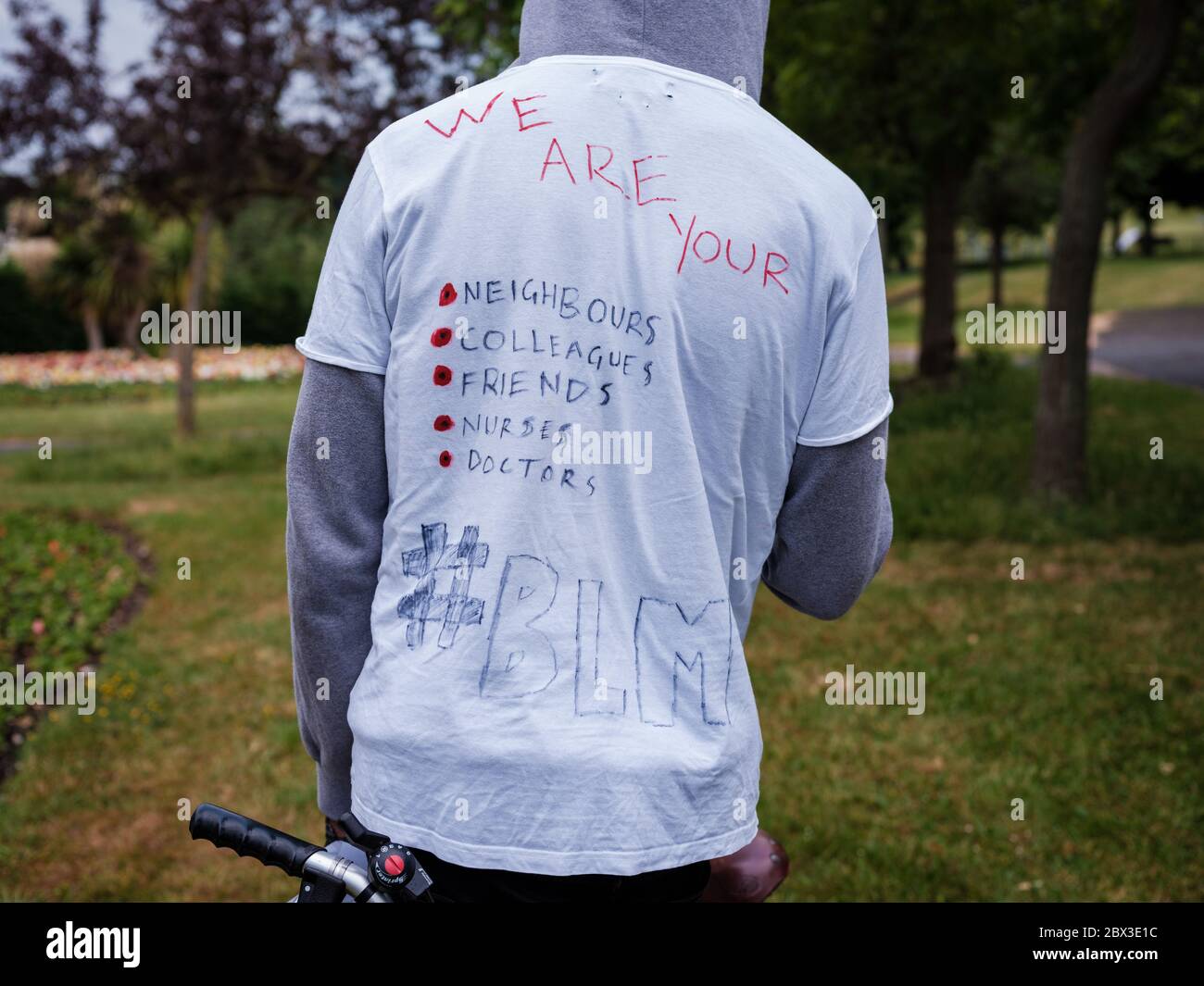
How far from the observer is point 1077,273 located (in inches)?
321

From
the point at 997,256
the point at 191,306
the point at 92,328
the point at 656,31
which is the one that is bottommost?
the point at 656,31

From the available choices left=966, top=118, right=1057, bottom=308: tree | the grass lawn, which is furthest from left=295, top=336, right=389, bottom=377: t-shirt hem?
left=966, top=118, right=1057, bottom=308: tree

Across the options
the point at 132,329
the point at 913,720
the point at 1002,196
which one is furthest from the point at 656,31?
the point at 132,329

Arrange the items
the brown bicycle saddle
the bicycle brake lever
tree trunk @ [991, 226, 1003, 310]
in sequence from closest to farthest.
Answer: the bicycle brake lever, the brown bicycle saddle, tree trunk @ [991, 226, 1003, 310]

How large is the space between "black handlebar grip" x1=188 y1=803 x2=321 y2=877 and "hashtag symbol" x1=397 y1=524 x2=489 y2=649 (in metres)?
0.29

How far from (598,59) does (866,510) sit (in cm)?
70

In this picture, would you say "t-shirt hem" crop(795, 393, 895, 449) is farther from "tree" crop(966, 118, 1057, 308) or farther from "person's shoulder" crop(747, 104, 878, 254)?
"tree" crop(966, 118, 1057, 308)

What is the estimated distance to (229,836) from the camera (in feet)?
4.63

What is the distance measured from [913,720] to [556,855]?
402 centimetres

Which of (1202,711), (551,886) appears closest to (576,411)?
(551,886)

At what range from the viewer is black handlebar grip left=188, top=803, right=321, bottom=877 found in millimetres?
1409

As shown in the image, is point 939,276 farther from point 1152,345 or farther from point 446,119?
point 446,119

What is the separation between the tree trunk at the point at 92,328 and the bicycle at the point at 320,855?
2686 centimetres
